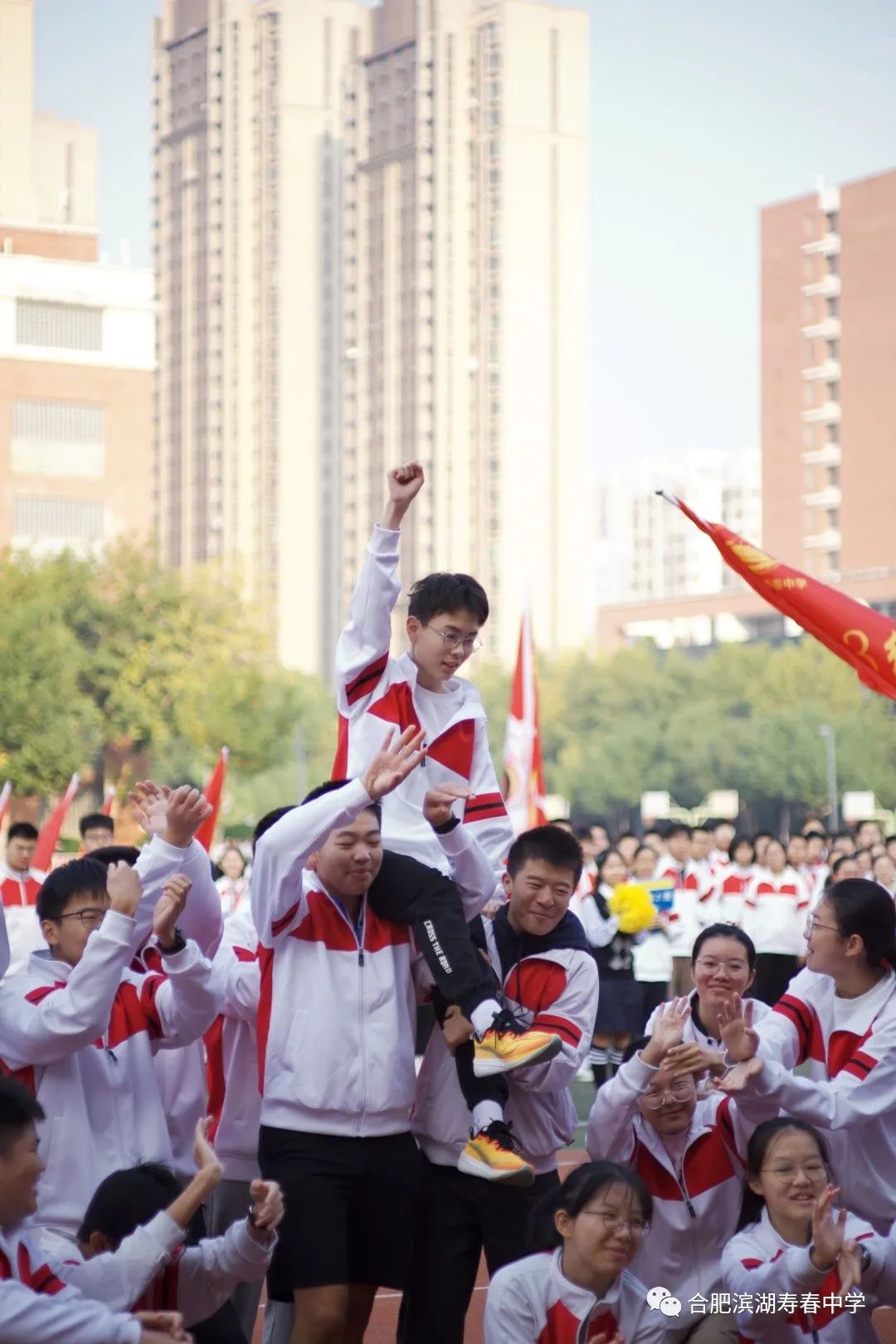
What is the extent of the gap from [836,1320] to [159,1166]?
1800 millimetres

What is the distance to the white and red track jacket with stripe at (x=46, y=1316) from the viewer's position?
4055 millimetres

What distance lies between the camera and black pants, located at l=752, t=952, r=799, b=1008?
51.3 feet

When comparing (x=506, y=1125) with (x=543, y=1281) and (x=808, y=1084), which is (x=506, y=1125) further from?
(x=808, y=1084)

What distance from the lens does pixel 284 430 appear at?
105750 mm

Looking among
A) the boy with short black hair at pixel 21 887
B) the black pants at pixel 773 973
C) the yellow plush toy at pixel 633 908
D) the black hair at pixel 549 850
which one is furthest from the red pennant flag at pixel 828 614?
the black pants at pixel 773 973

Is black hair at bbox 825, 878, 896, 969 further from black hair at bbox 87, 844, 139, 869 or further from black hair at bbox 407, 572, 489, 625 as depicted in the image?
black hair at bbox 87, 844, 139, 869

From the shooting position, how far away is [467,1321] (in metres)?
7.89

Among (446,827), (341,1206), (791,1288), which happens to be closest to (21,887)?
(446,827)

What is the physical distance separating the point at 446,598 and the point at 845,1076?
70.0 inches

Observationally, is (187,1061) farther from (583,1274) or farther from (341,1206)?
(583,1274)

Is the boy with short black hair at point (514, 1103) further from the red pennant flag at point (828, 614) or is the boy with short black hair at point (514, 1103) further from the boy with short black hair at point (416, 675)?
the red pennant flag at point (828, 614)

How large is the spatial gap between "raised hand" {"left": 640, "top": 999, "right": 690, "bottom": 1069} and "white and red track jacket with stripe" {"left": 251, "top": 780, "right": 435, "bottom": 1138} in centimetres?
63

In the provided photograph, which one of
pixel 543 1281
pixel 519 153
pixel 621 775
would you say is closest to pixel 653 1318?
pixel 543 1281

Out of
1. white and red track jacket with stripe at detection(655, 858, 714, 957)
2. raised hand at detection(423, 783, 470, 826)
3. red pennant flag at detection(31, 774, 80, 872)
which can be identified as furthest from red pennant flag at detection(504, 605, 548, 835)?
raised hand at detection(423, 783, 470, 826)
